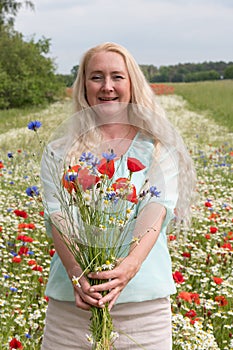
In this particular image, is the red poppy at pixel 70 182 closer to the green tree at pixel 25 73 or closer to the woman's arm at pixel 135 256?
the woman's arm at pixel 135 256

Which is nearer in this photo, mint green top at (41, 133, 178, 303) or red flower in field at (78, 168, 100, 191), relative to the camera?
red flower in field at (78, 168, 100, 191)

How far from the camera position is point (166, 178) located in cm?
207

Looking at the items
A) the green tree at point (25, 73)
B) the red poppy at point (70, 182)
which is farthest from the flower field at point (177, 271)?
the green tree at point (25, 73)

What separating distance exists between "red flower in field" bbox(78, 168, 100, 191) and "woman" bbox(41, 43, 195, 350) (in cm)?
18

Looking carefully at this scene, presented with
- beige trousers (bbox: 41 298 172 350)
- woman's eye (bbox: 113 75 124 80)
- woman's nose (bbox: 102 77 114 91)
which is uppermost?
woman's eye (bbox: 113 75 124 80)

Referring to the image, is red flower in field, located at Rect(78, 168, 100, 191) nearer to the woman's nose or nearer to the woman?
the woman

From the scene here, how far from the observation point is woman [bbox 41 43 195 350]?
203 centimetres

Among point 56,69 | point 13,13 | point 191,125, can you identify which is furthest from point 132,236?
point 13,13

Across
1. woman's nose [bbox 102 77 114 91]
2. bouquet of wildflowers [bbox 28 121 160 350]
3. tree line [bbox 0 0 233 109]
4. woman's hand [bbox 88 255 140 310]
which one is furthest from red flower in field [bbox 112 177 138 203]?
tree line [bbox 0 0 233 109]

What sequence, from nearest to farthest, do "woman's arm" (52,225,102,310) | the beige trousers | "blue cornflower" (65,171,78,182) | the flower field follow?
"blue cornflower" (65,171,78,182) < "woman's arm" (52,225,102,310) < the beige trousers < the flower field

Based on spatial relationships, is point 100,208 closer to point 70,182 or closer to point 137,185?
point 70,182

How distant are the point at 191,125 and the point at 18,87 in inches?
473

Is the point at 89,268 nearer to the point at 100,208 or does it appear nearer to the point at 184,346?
the point at 100,208

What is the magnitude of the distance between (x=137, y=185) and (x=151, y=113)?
0.87 feet
